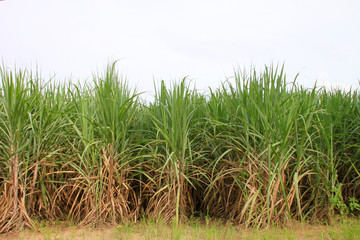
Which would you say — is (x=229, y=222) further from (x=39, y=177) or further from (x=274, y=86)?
(x=39, y=177)

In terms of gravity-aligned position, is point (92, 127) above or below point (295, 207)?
above

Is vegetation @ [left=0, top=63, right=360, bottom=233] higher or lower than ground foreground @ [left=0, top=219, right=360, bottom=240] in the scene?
higher

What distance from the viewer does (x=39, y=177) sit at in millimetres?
3748

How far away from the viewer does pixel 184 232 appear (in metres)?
3.28

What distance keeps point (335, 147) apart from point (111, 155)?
116 inches

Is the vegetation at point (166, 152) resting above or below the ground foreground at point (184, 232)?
above

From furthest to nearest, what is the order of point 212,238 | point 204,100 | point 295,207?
point 204,100
point 295,207
point 212,238

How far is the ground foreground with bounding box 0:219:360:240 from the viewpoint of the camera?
316cm

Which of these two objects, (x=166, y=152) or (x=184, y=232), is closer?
(x=184, y=232)

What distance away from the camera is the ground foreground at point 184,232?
316 cm

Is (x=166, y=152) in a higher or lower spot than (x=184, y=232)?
higher

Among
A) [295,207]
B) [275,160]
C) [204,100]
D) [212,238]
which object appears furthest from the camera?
[204,100]

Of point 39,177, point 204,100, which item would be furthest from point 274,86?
point 39,177

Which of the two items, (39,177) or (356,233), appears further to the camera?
(39,177)
